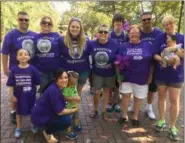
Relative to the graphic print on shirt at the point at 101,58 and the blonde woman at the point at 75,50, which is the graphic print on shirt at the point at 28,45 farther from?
the graphic print on shirt at the point at 101,58

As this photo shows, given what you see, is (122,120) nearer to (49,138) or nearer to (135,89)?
(135,89)

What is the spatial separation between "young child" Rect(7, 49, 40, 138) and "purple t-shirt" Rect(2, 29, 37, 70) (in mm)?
295

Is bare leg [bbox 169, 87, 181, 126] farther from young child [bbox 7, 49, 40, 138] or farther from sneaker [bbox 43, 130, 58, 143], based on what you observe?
young child [bbox 7, 49, 40, 138]

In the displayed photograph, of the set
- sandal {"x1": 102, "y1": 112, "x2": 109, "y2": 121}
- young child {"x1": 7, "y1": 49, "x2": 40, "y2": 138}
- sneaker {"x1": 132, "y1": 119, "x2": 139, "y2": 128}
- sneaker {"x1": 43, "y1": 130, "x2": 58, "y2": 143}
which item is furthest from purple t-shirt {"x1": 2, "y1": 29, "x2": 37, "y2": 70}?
sneaker {"x1": 132, "y1": 119, "x2": 139, "y2": 128}

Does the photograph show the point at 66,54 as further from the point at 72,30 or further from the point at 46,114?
the point at 46,114

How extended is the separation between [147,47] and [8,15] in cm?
956

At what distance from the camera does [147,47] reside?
4.35m

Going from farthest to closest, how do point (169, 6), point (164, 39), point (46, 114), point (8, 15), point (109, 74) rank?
point (8, 15) → point (169, 6) → point (109, 74) → point (164, 39) → point (46, 114)

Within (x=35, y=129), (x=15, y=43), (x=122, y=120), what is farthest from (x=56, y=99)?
(x=122, y=120)

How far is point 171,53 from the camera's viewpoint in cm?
402

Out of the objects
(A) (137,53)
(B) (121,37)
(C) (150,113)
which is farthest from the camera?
(C) (150,113)

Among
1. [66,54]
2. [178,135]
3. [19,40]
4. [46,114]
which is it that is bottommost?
[178,135]

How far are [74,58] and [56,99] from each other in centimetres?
90

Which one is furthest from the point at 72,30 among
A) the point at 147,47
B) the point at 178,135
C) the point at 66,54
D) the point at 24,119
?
the point at 178,135
